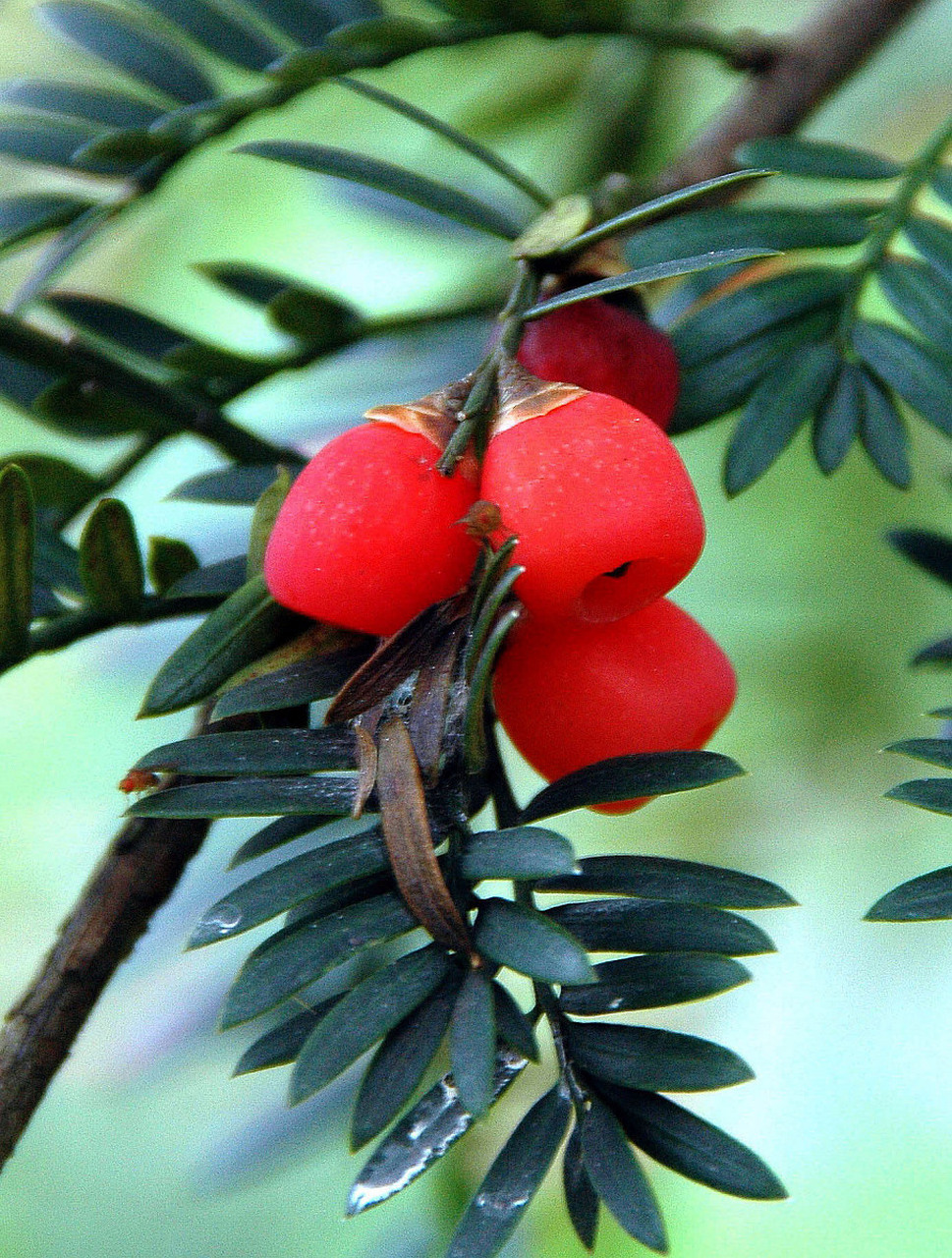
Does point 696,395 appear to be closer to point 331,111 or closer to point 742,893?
point 742,893

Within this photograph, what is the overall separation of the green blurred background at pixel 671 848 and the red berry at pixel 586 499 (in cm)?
41

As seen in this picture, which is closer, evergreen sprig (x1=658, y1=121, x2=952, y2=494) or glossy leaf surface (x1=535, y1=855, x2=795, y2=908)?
glossy leaf surface (x1=535, y1=855, x2=795, y2=908)

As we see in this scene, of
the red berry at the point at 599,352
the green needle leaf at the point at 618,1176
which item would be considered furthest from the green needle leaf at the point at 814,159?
the green needle leaf at the point at 618,1176

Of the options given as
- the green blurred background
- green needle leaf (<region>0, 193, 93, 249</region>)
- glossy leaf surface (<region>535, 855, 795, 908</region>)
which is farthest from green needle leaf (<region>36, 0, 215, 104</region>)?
glossy leaf surface (<region>535, 855, 795, 908</region>)

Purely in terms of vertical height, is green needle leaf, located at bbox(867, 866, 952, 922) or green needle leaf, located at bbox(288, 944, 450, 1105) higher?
green needle leaf, located at bbox(867, 866, 952, 922)

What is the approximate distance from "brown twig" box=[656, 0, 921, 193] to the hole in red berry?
1.44 ft

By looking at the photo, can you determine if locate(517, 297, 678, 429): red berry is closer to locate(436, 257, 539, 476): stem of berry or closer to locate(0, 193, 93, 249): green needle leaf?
locate(436, 257, 539, 476): stem of berry

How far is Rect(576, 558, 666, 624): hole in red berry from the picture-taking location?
278 millimetres

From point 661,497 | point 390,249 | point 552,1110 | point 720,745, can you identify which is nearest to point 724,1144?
point 552,1110

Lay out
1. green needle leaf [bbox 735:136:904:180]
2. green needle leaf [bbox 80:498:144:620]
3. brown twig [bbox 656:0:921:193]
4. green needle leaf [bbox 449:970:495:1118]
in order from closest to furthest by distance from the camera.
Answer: green needle leaf [bbox 449:970:495:1118], green needle leaf [bbox 80:498:144:620], green needle leaf [bbox 735:136:904:180], brown twig [bbox 656:0:921:193]

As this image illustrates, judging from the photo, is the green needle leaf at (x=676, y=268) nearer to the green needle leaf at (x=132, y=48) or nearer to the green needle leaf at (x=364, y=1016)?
the green needle leaf at (x=364, y=1016)

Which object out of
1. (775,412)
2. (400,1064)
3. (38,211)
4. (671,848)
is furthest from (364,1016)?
(671,848)

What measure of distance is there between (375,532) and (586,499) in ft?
0.17

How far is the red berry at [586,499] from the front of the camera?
0.85 feet
